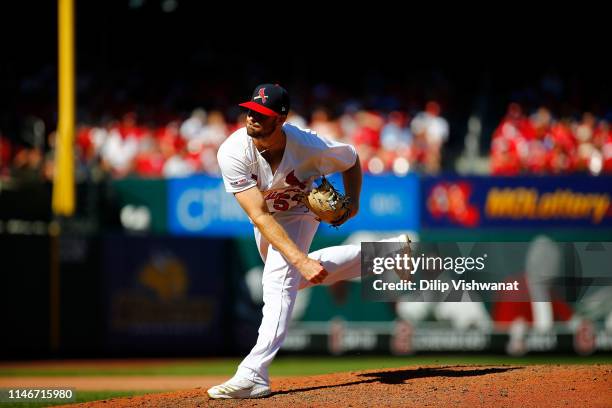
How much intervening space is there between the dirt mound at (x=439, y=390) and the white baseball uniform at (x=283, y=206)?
0.36 m

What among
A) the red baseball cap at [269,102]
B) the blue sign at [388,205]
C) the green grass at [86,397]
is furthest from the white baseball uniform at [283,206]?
the blue sign at [388,205]

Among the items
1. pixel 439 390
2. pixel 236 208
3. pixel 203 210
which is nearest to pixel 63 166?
pixel 203 210

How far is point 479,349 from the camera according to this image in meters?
12.9

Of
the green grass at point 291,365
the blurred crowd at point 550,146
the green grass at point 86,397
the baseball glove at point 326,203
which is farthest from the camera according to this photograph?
the blurred crowd at point 550,146

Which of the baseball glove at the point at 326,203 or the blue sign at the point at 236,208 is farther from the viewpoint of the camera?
the blue sign at the point at 236,208

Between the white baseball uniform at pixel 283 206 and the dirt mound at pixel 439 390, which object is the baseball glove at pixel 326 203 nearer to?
the white baseball uniform at pixel 283 206

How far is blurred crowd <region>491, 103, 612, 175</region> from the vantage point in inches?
543

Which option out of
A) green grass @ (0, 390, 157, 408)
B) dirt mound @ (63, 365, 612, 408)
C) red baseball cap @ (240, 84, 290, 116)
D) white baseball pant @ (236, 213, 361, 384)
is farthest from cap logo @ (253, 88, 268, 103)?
green grass @ (0, 390, 157, 408)

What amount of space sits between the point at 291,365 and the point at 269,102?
7.09 metres

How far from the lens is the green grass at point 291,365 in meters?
11.6

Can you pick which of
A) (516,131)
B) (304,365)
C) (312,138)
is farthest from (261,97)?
(516,131)

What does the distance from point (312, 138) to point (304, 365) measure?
660cm

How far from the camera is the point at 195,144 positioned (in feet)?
51.0

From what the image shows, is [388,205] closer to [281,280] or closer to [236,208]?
[236,208]
